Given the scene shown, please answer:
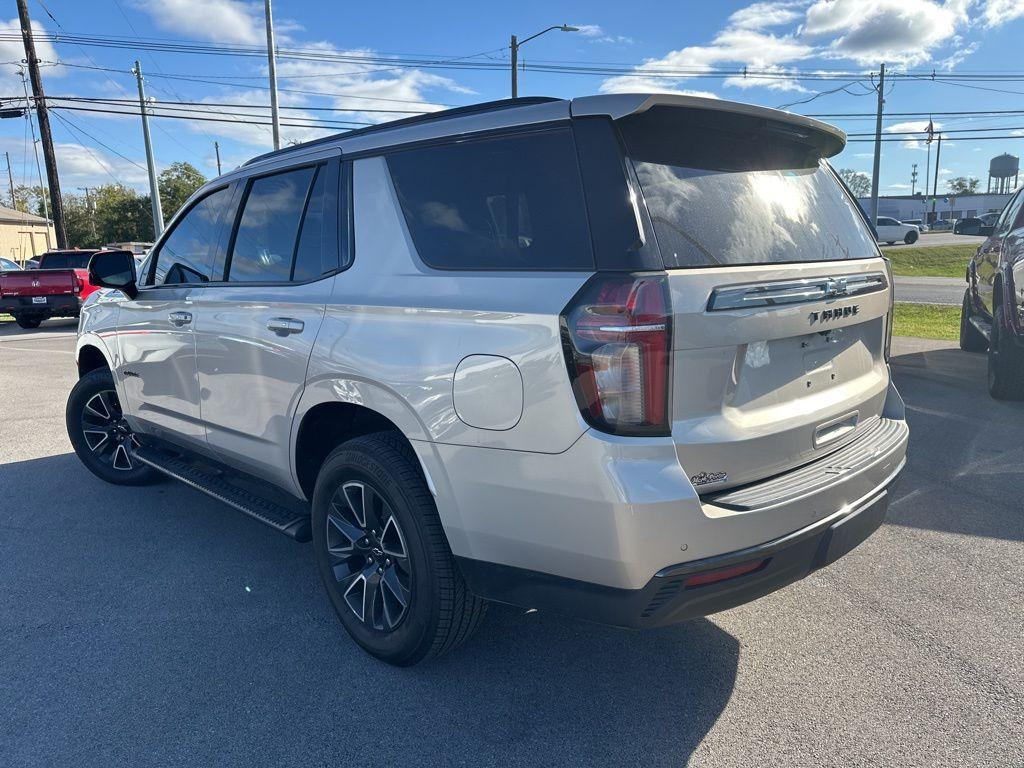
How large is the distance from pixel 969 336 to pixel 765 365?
27.1ft

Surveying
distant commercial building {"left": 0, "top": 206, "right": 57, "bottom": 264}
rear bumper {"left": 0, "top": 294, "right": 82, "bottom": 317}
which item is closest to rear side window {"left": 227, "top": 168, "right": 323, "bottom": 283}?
rear bumper {"left": 0, "top": 294, "right": 82, "bottom": 317}

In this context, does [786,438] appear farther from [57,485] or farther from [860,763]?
[57,485]

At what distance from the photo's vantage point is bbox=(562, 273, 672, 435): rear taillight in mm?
2146

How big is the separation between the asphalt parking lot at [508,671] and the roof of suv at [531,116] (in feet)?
6.55

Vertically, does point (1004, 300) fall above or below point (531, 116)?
below

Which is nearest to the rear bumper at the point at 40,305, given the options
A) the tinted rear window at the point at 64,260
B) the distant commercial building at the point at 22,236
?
the tinted rear window at the point at 64,260

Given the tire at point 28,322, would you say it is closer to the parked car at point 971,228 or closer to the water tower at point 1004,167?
the parked car at point 971,228

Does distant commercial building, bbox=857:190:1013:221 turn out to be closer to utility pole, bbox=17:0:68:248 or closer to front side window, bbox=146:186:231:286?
utility pole, bbox=17:0:68:248

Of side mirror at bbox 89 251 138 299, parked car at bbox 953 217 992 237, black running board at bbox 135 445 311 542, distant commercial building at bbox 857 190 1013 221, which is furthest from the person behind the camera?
distant commercial building at bbox 857 190 1013 221

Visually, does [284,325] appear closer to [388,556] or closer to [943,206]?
[388,556]

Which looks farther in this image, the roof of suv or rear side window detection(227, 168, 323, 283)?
rear side window detection(227, 168, 323, 283)

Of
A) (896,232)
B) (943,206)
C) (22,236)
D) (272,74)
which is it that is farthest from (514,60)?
(943,206)

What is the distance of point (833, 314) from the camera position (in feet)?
8.63

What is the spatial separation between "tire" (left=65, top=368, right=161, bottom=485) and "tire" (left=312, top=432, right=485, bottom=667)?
8.63 ft
